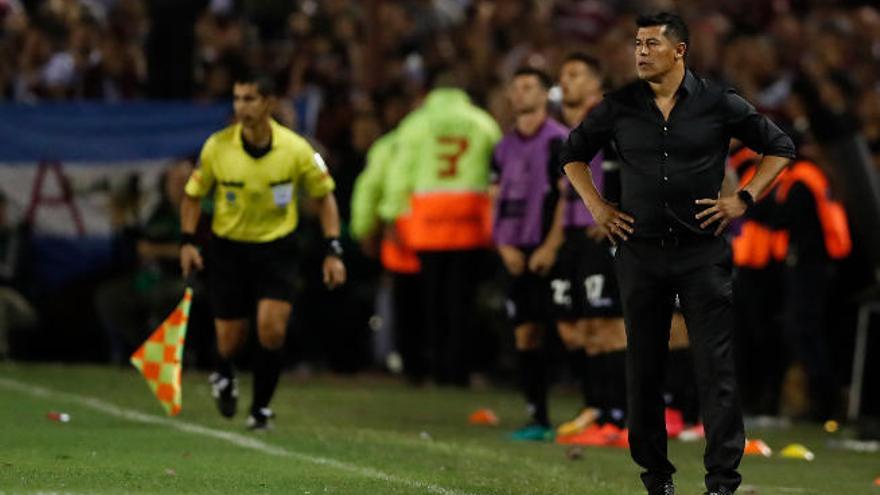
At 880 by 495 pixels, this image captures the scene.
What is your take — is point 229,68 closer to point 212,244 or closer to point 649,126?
point 212,244

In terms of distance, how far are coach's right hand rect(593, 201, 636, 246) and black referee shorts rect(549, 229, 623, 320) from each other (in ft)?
12.0

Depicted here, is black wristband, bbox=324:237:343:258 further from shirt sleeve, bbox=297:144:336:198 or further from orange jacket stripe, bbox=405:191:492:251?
orange jacket stripe, bbox=405:191:492:251

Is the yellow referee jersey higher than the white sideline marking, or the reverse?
the yellow referee jersey

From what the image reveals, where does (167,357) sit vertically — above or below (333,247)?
below

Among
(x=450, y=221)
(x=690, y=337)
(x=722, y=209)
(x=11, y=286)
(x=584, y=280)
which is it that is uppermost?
(x=722, y=209)

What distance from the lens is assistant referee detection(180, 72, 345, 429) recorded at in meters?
13.3

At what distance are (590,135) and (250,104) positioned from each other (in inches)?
150

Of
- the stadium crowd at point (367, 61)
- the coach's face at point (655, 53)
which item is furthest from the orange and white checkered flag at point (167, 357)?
the coach's face at point (655, 53)

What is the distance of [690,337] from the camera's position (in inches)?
383

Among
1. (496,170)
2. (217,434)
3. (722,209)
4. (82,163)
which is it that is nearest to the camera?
(722,209)

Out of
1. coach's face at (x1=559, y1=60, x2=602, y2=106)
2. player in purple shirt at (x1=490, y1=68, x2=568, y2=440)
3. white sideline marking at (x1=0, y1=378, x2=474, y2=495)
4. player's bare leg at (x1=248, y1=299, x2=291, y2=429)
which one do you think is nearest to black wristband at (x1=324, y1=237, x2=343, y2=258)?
player's bare leg at (x1=248, y1=299, x2=291, y2=429)

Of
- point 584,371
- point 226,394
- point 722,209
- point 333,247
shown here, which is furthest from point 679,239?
point 584,371

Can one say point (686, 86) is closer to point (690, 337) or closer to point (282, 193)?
point (690, 337)

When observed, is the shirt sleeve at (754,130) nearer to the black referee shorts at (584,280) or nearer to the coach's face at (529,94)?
the black referee shorts at (584,280)
